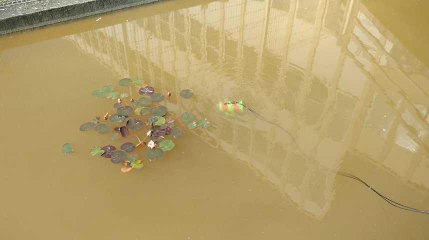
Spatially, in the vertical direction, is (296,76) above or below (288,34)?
below

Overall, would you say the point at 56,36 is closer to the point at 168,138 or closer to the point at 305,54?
the point at 168,138

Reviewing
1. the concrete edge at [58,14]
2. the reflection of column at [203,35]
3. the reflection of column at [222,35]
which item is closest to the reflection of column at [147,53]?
the concrete edge at [58,14]

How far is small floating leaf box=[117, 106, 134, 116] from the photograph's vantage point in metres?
3.61

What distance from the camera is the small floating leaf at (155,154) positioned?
3.29 m

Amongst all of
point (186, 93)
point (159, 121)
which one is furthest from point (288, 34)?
point (159, 121)

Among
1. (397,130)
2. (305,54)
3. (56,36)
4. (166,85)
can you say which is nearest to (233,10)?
(305,54)

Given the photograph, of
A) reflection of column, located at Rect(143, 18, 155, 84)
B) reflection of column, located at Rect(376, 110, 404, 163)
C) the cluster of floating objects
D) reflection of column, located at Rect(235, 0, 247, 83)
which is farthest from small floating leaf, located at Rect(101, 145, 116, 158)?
reflection of column, located at Rect(376, 110, 404, 163)

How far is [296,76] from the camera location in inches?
168

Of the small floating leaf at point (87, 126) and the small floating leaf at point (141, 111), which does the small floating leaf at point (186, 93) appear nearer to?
the small floating leaf at point (141, 111)

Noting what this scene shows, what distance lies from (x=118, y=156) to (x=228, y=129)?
1031 millimetres

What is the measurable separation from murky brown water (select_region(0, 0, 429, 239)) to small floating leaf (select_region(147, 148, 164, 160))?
6 centimetres

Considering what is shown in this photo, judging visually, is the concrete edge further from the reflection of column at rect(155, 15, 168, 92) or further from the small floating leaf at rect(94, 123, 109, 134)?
the small floating leaf at rect(94, 123, 109, 134)

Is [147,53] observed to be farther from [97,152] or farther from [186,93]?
[97,152]

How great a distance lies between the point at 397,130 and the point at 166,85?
7.78 ft
